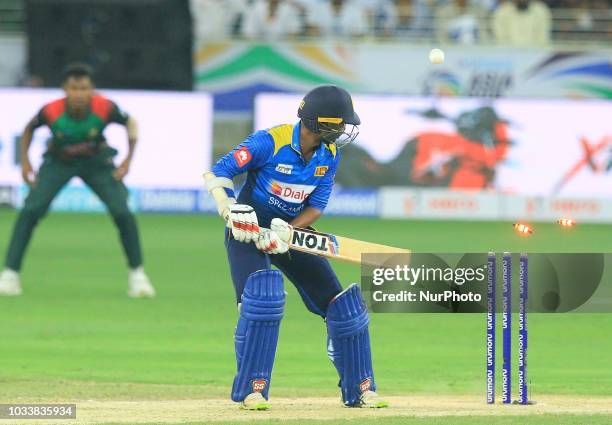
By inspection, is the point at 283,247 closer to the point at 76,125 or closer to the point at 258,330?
the point at 258,330

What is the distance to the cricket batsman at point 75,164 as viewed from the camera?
12.5 m

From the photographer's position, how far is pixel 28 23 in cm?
2186

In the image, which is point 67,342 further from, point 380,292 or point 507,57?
point 507,57

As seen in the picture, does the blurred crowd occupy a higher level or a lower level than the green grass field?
higher

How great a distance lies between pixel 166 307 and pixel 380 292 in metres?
5.23

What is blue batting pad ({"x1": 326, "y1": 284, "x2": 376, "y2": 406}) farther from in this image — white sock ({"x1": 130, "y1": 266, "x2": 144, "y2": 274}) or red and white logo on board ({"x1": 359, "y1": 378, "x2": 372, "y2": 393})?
white sock ({"x1": 130, "y1": 266, "x2": 144, "y2": 274})

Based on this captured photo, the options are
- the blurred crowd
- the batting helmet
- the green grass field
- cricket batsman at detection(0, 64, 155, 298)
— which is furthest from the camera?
the blurred crowd

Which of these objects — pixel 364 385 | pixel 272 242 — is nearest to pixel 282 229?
pixel 272 242

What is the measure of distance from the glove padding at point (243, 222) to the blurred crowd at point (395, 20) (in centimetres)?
1523

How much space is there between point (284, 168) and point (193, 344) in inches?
126

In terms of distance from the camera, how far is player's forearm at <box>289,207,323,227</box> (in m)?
7.83

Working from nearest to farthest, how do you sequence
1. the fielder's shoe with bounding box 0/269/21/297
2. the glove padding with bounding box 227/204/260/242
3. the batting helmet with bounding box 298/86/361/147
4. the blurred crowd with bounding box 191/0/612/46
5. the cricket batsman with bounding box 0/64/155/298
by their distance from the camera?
the glove padding with bounding box 227/204/260/242 → the batting helmet with bounding box 298/86/361/147 → the cricket batsman with bounding box 0/64/155/298 → the fielder's shoe with bounding box 0/269/21/297 → the blurred crowd with bounding box 191/0/612/46

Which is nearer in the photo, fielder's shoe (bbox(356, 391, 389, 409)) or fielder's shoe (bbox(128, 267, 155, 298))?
fielder's shoe (bbox(356, 391, 389, 409))

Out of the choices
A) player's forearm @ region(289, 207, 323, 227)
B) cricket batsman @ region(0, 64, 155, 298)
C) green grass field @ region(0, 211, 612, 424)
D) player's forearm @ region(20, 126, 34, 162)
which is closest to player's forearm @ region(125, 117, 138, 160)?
cricket batsman @ region(0, 64, 155, 298)
